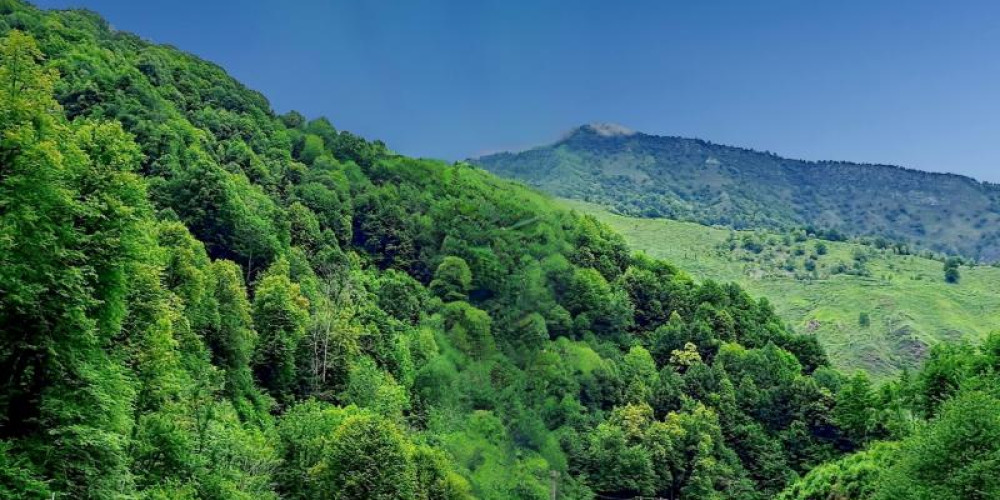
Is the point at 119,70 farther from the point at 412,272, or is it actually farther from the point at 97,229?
the point at 97,229

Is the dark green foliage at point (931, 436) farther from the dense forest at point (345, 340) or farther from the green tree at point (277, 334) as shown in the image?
the green tree at point (277, 334)

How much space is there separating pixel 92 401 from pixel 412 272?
343 ft

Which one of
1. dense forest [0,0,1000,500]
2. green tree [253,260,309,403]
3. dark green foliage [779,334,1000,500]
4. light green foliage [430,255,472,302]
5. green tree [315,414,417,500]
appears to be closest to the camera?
dense forest [0,0,1000,500]

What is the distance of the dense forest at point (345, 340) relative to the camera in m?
34.4

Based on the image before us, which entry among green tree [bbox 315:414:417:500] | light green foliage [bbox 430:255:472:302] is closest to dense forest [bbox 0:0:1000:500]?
green tree [bbox 315:414:417:500]

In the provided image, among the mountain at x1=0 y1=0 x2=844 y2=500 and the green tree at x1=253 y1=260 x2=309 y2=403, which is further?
the green tree at x1=253 y1=260 x2=309 y2=403

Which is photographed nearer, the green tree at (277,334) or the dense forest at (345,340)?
the dense forest at (345,340)

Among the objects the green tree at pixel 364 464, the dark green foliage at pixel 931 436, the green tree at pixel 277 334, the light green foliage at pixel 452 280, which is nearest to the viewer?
the dark green foliage at pixel 931 436

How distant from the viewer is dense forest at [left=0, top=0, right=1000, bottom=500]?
34.4 metres

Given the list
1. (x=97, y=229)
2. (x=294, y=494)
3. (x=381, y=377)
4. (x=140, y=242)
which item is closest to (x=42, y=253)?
(x=97, y=229)

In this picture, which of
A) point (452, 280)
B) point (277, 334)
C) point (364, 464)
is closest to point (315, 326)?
point (277, 334)

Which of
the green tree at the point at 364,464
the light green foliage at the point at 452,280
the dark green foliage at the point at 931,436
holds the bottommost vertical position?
the green tree at the point at 364,464

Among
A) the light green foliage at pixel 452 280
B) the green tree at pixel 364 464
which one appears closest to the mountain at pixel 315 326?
the green tree at pixel 364 464

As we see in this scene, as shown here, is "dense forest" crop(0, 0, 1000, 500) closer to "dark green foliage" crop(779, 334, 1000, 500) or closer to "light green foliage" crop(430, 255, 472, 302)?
"dark green foliage" crop(779, 334, 1000, 500)
